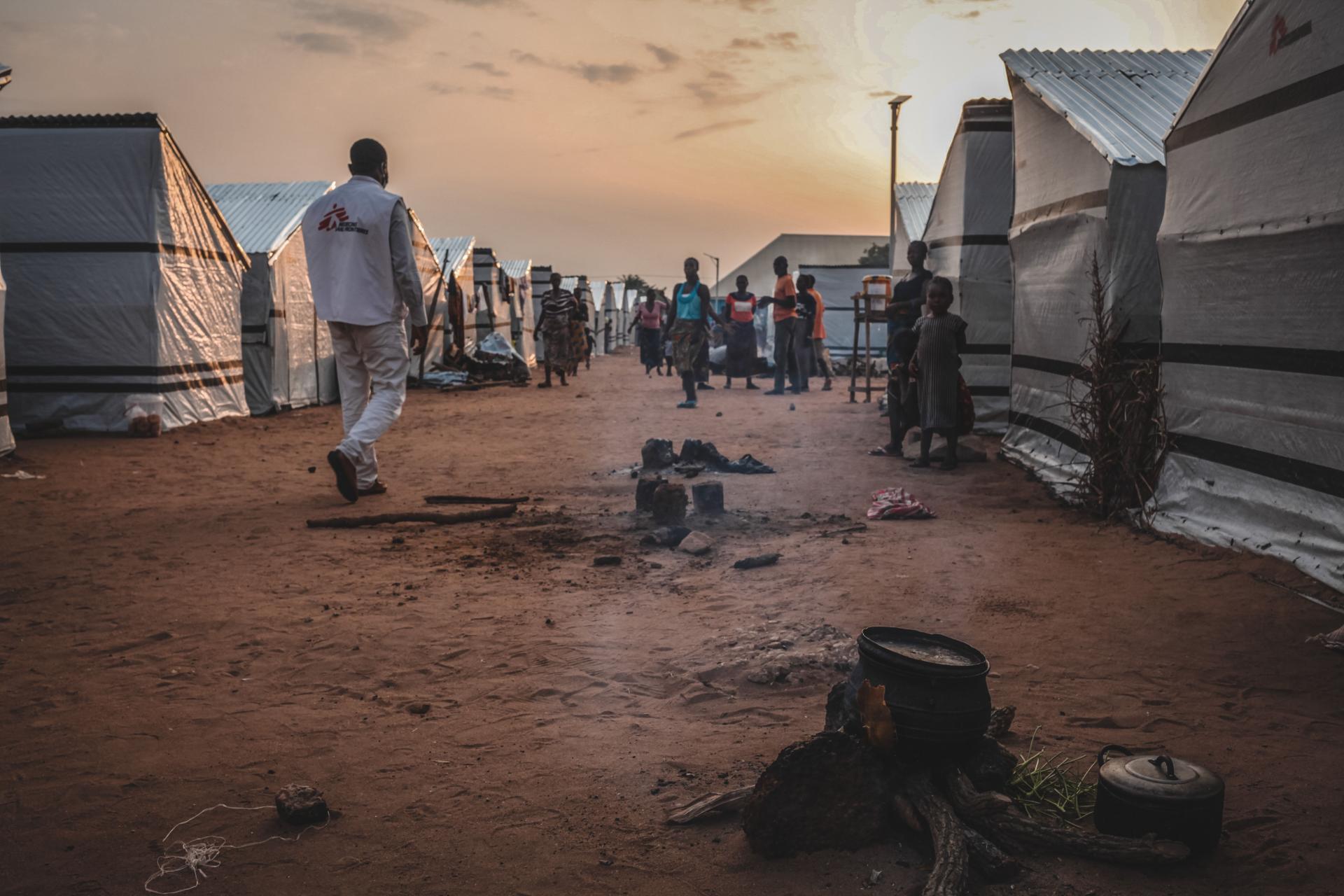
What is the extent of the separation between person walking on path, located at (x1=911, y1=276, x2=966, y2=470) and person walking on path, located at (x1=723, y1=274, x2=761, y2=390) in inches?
345

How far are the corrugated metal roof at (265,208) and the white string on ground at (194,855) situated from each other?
11.7m

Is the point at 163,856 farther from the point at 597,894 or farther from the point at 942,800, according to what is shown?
the point at 942,800

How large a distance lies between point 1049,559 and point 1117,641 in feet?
4.46

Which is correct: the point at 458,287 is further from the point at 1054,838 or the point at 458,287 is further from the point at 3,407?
the point at 1054,838

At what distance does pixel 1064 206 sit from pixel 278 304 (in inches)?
391

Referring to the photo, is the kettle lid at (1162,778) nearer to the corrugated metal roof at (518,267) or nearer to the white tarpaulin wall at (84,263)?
the white tarpaulin wall at (84,263)

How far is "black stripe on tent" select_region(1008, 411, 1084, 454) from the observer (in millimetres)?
7184

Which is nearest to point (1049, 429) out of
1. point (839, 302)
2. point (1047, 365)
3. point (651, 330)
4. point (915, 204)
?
point (1047, 365)

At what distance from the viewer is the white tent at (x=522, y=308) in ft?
82.0

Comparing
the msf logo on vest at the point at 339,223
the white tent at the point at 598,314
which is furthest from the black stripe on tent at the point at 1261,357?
the white tent at the point at 598,314

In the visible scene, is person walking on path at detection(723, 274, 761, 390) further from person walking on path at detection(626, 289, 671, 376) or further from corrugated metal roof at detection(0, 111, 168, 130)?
corrugated metal roof at detection(0, 111, 168, 130)

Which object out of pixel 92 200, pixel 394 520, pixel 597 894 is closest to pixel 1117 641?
pixel 597 894

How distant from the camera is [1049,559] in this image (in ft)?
16.8

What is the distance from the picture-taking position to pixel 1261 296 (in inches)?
192
